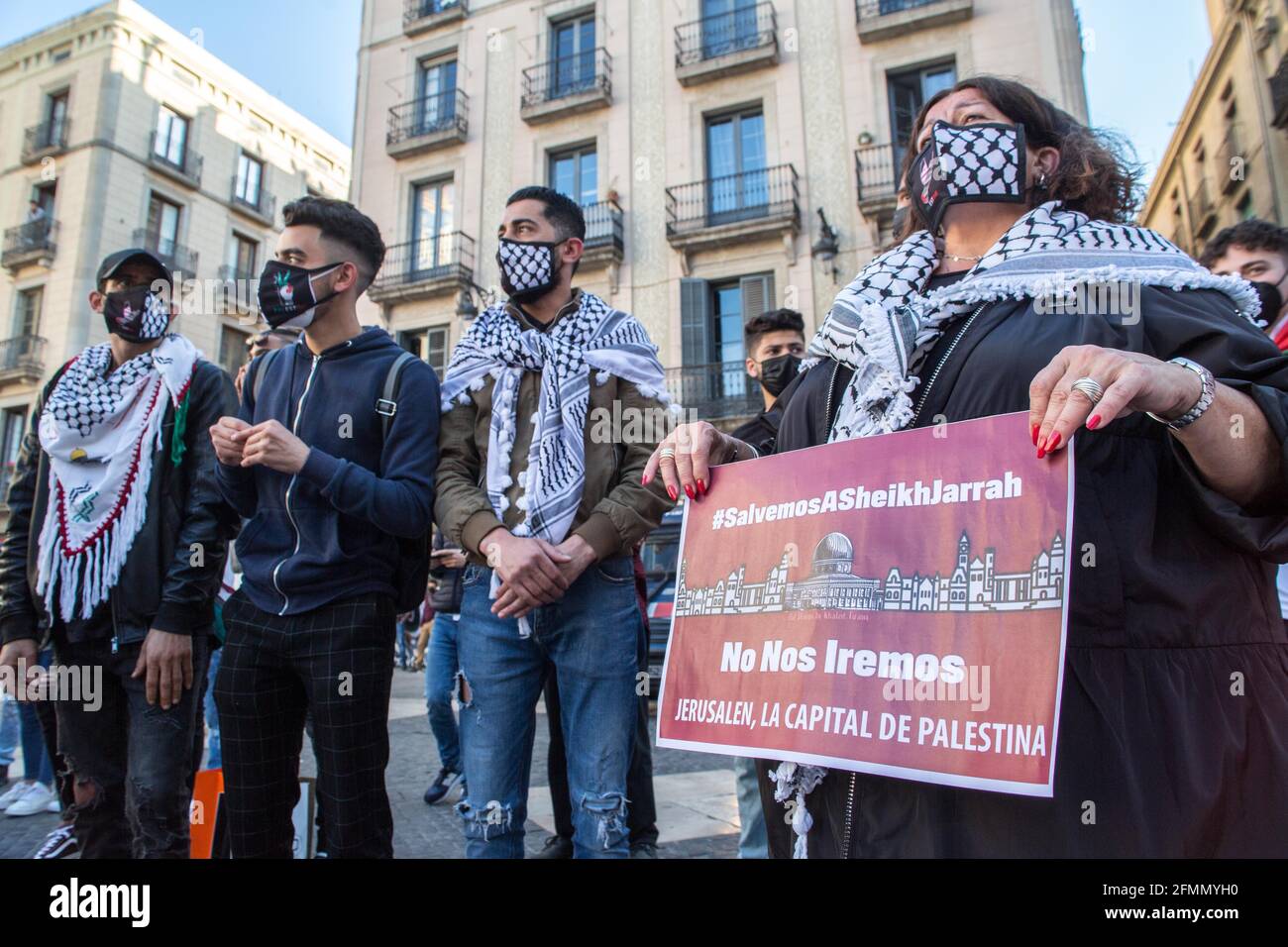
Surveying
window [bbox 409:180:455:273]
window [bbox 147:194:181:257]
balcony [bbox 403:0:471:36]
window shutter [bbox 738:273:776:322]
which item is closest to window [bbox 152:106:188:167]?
window [bbox 147:194:181:257]

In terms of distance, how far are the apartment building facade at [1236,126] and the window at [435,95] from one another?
1588 centimetres

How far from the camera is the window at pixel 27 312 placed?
68.9 ft

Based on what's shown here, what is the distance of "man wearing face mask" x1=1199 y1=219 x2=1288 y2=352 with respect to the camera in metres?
3.16

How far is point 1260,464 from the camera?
3.60ft

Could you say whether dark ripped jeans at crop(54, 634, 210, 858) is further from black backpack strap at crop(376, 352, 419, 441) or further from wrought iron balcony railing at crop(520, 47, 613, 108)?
wrought iron balcony railing at crop(520, 47, 613, 108)

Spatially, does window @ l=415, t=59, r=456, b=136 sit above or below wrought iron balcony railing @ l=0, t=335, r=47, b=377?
above

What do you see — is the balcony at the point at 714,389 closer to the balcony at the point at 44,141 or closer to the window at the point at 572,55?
the window at the point at 572,55

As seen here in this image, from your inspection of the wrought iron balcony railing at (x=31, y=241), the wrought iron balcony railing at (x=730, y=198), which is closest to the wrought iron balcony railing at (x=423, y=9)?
the wrought iron balcony railing at (x=730, y=198)

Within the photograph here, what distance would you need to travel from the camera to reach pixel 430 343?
16.9 metres

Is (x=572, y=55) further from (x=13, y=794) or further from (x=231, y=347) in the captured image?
(x=13, y=794)

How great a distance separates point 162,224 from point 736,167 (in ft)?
54.2

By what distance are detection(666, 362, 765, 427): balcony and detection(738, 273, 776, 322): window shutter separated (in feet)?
3.33

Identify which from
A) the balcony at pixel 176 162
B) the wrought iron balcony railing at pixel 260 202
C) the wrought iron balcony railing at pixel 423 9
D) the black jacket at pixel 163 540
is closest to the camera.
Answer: the black jacket at pixel 163 540

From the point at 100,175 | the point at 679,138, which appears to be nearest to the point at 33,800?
the point at 679,138
